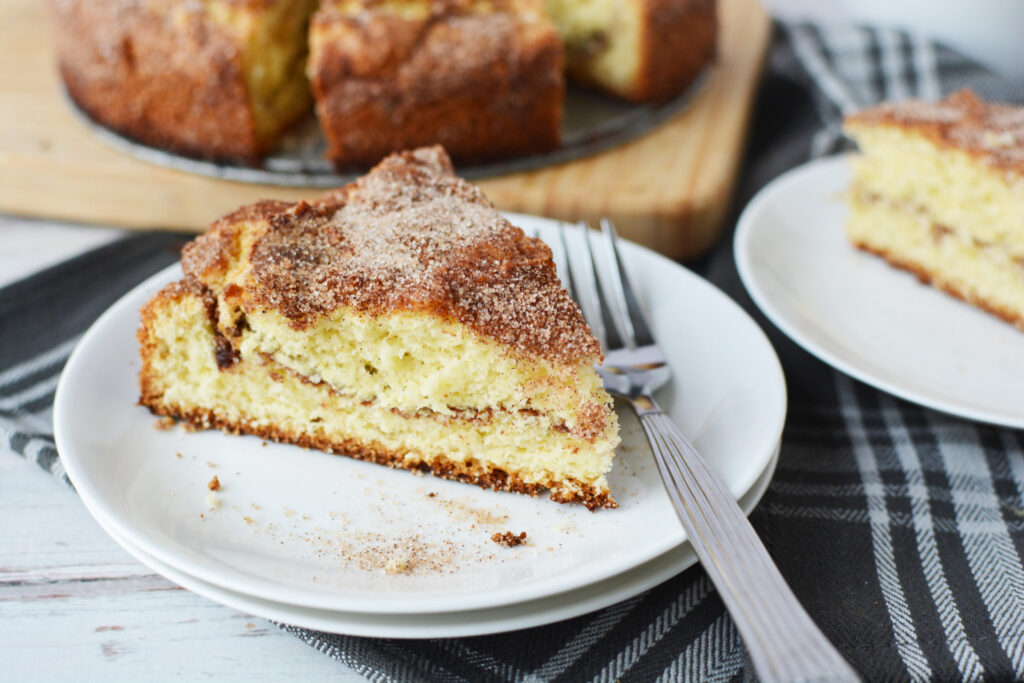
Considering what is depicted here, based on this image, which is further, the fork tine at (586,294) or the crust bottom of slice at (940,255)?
the crust bottom of slice at (940,255)

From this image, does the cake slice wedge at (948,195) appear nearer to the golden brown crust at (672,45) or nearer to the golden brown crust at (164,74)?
the golden brown crust at (672,45)

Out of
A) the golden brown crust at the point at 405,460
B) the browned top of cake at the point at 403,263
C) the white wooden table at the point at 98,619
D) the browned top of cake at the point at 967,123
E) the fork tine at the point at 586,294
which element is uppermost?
the browned top of cake at the point at 403,263

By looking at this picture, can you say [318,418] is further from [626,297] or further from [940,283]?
[940,283]

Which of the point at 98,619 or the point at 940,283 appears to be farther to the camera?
the point at 940,283

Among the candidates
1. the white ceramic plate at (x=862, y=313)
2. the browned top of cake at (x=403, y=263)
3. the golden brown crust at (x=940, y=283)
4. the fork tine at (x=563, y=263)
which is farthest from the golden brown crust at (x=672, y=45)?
the browned top of cake at (x=403, y=263)

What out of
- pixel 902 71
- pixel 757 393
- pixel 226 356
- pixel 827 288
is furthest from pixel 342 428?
pixel 902 71

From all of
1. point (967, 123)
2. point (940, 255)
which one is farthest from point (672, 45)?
point (940, 255)

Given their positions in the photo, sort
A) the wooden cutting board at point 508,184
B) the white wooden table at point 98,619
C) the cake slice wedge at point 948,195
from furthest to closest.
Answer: the wooden cutting board at point 508,184 → the cake slice wedge at point 948,195 → the white wooden table at point 98,619

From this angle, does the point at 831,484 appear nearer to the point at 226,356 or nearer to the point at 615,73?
the point at 226,356
